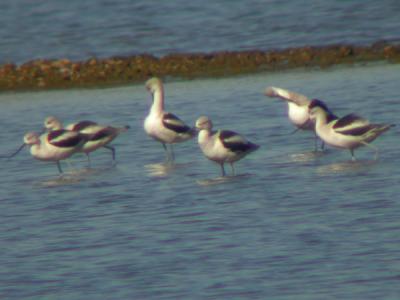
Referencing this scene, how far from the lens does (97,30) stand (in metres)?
28.5

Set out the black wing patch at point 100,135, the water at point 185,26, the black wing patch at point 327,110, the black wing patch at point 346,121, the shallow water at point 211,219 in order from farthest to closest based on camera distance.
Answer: the water at point 185,26, the black wing patch at point 100,135, the black wing patch at point 327,110, the black wing patch at point 346,121, the shallow water at point 211,219

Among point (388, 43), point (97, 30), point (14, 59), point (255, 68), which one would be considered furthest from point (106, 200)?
point (97, 30)

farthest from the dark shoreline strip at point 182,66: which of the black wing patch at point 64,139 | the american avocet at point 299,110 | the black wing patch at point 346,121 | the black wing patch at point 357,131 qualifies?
the black wing patch at point 357,131

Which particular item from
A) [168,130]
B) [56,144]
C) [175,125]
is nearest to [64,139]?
[56,144]

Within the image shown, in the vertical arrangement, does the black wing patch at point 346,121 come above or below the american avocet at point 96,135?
above

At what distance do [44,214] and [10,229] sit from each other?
27.0 inches

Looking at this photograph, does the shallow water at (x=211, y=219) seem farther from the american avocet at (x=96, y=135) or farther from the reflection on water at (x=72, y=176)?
the american avocet at (x=96, y=135)

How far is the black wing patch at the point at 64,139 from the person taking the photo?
14672 mm

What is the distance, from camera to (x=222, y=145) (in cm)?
1339

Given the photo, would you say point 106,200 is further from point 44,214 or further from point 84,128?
point 84,128

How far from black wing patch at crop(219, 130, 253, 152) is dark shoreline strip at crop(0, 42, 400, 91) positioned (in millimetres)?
8658

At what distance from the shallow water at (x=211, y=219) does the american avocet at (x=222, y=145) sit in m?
0.24

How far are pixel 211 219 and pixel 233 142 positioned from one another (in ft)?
7.89

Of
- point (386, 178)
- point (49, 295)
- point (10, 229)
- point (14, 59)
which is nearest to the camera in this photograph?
point (49, 295)
